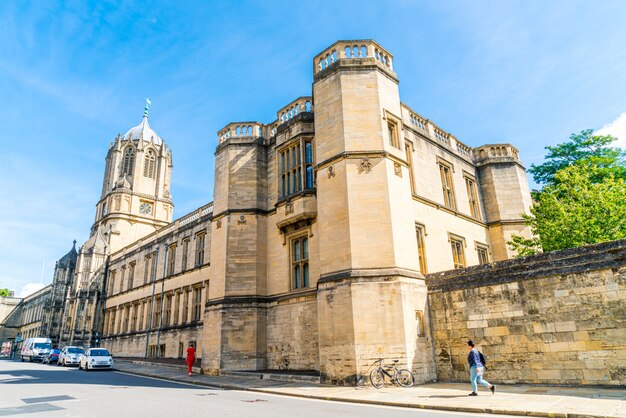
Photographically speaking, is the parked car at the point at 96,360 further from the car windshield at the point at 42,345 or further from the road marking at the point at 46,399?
the car windshield at the point at 42,345

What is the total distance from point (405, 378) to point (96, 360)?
63.0ft

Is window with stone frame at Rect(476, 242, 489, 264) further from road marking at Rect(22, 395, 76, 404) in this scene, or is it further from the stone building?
road marking at Rect(22, 395, 76, 404)

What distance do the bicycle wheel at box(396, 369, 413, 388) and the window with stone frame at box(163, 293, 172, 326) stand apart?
21914 millimetres

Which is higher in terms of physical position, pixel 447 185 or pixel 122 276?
pixel 447 185

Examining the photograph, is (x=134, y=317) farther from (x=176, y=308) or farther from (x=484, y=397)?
(x=484, y=397)

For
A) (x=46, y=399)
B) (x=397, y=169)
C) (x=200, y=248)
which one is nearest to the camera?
(x=46, y=399)

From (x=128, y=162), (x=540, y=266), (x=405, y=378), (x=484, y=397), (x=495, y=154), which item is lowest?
(x=484, y=397)

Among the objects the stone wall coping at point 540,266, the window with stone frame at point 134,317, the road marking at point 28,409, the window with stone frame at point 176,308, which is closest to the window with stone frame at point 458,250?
the stone wall coping at point 540,266

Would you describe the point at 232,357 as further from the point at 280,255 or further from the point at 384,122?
the point at 384,122

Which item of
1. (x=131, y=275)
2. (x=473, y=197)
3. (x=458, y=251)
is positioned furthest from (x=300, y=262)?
(x=131, y=275)

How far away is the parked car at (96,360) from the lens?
23.1m

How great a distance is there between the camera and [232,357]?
17984 millimetres

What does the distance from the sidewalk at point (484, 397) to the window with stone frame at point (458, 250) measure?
7.57 metres

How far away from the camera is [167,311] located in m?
30.5
